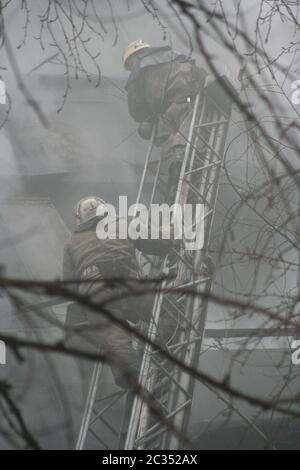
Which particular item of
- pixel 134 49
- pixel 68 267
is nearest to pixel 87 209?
pixel 68 267

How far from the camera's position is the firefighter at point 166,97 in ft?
22.4

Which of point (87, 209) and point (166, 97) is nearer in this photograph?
point (87, 209)

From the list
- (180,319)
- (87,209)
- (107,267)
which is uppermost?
(87,209)

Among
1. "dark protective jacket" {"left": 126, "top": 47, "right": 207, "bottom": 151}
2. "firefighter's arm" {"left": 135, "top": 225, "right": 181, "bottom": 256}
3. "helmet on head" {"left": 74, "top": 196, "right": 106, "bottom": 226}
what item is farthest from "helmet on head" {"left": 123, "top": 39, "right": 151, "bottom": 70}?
"firefighter's arm" {"left": 135, "top": 225, "right": 181, "bottom": 256}

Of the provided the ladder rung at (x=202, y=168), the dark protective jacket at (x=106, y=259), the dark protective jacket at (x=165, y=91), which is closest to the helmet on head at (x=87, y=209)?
the dark protective jacket at (x=106, y=259)

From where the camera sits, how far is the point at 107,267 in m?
6.24

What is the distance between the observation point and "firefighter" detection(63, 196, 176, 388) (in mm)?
5922

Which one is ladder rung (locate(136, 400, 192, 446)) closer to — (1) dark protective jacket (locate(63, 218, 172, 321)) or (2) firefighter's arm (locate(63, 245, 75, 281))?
(1) dark protective jacket (locate(63, 218, 172, 321))

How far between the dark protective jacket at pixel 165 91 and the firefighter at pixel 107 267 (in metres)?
0.99

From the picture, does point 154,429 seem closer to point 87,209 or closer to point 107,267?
point 107,267

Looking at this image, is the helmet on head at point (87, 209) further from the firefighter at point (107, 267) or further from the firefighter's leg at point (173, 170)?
the firefighter's leg at point (173, 170)

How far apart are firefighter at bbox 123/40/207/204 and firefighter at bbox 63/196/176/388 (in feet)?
2.30

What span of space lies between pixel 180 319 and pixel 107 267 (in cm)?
87
